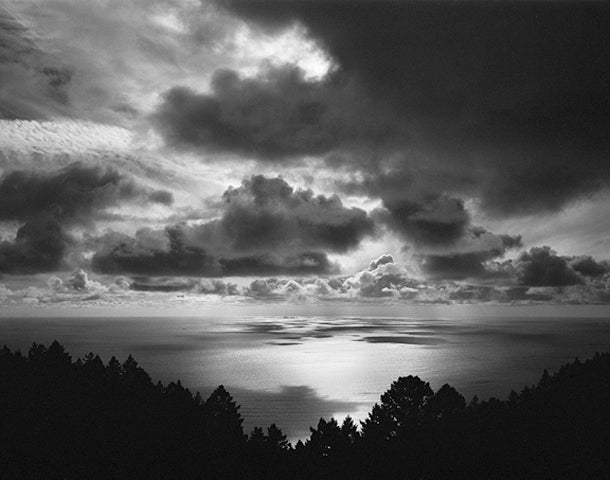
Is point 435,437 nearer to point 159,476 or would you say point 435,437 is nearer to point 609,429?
point 609,429

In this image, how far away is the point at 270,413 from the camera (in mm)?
105500

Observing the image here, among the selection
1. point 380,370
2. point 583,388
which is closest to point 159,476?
point 583,388

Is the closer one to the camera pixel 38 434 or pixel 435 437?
pixel 38 434

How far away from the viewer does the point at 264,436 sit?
37656 millimetres

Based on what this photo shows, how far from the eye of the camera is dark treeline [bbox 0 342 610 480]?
3359cm

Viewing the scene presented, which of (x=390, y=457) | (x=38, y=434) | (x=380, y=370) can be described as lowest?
(x=380, y=370)

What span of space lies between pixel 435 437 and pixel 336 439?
898cm

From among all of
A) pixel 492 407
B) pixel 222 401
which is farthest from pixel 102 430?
pixel 492 407

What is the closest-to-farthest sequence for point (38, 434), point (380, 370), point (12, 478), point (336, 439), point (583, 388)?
point (12, 478) < point (38, 434) < point (336, 439) < point (583, 388) < point (380, 370)

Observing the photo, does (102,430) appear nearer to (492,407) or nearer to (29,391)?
(29,391)

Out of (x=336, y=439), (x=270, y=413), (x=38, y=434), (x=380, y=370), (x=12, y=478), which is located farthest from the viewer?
(x=380, y=370)

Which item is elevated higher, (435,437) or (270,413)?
(435,437)

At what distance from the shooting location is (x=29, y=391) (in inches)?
1777

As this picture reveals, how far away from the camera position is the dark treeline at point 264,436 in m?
33.6
